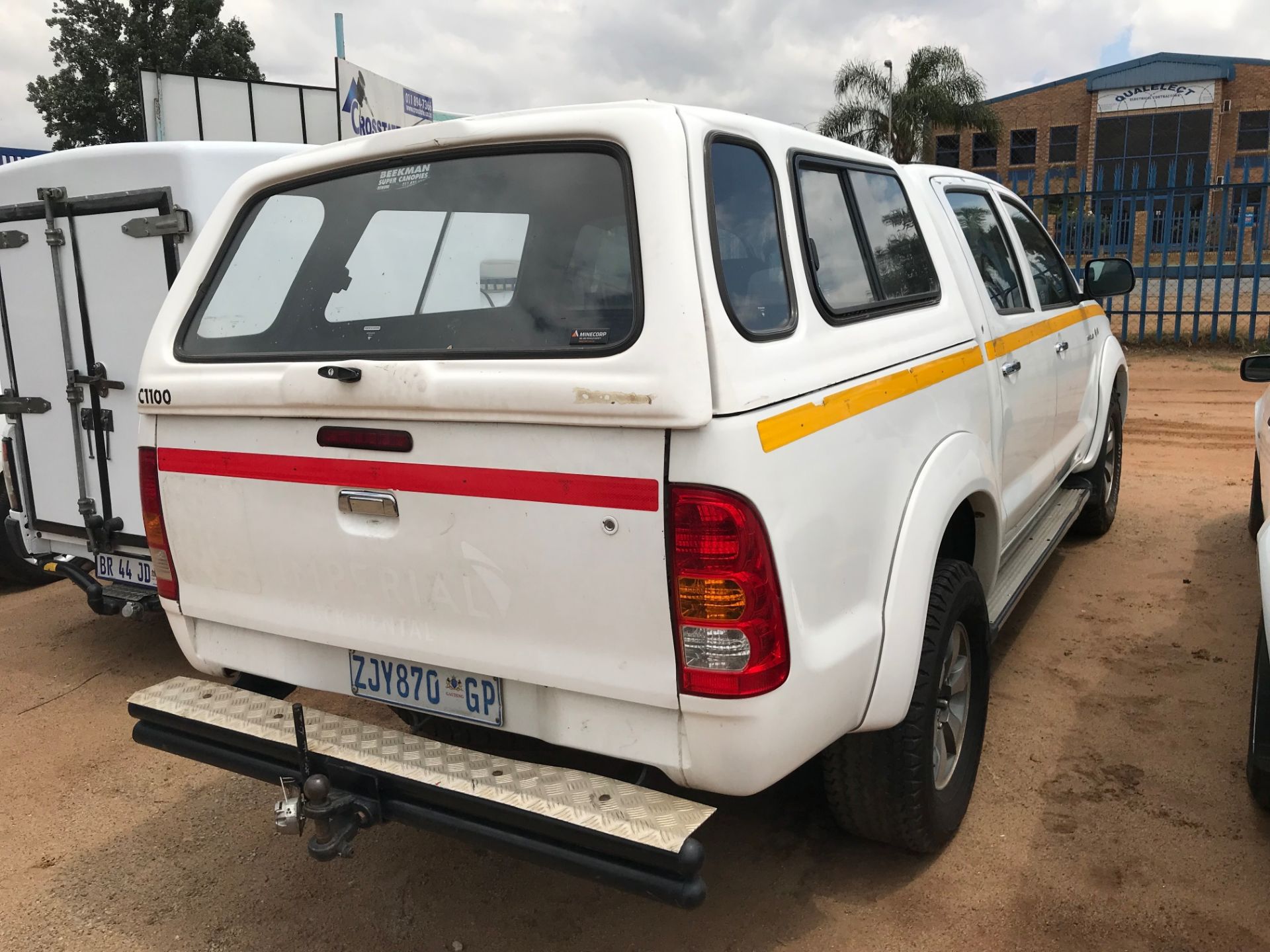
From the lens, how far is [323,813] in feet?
7.02

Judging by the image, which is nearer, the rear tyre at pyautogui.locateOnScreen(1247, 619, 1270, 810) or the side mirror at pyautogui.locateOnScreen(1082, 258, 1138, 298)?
the rear tyre at pyautogui.locateOnScreen(1247, 619, 1270, 810)

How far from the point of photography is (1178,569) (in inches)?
196

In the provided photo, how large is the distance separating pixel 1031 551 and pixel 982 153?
122ft


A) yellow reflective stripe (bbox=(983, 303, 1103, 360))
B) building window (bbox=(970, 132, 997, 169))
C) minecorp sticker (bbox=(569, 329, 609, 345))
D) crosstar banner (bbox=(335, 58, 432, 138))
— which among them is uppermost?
building window (bbox=(970, 132, 997, 169))

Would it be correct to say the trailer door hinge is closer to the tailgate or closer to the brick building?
the tailgate

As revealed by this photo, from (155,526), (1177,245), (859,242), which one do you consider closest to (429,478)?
(155,526)

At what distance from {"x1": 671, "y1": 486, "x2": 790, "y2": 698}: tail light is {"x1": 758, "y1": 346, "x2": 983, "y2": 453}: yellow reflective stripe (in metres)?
0.17

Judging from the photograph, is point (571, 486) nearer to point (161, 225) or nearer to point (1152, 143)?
point (161, 225)

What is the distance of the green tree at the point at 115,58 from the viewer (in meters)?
31.9

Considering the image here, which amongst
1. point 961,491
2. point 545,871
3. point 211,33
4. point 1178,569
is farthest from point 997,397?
point 211,33

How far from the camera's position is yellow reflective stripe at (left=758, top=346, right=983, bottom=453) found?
76.5 inches

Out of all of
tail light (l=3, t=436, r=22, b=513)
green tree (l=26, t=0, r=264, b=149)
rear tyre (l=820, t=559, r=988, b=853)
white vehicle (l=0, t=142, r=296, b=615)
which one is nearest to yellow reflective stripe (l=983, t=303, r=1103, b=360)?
rear tyre (l=820, t=559, r=988, b=853)

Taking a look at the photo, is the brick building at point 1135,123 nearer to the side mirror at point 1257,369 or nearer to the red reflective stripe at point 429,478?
the side mirror at point 1257,369

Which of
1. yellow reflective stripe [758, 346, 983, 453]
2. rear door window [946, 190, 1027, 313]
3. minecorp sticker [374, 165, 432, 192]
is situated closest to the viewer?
yellow reflective stripe [758, 346, 983, 453]
